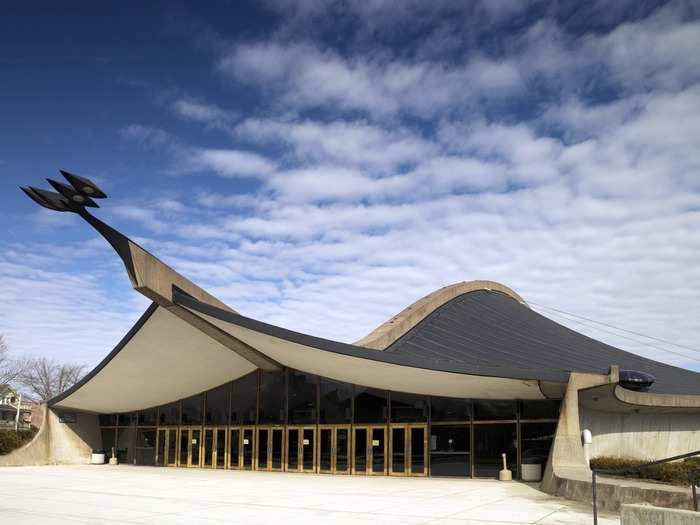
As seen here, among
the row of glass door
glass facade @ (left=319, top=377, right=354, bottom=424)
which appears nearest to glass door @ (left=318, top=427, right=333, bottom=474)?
the row of glass door

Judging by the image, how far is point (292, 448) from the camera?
73.9 feet

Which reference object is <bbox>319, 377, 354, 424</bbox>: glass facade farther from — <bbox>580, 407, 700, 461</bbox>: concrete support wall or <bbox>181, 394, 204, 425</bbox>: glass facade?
<bbox>580, 407, 700, 461</bbox>: concrete support wall

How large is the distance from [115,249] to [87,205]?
1.78 meters

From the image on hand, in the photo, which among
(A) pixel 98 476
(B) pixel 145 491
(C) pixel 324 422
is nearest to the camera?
(B) pixel 145 491

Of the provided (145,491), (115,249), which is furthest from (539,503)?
(115,249)

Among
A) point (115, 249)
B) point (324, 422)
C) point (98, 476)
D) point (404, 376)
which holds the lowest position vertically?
point (98, 476)

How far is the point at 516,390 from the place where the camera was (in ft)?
57.4

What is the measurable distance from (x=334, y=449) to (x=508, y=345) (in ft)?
22.4

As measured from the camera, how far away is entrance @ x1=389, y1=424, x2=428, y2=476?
19680 millimetres

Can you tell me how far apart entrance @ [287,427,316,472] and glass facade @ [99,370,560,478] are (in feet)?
0.11

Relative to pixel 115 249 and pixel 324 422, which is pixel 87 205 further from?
pixel 324 422

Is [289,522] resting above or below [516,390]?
below

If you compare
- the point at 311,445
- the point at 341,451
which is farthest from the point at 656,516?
the point at 311,445

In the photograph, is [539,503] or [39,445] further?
[39,445]
